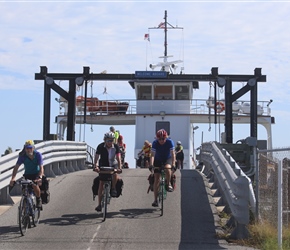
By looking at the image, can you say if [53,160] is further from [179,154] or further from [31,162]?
[179,154]

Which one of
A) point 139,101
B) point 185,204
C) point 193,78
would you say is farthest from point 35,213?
point 139,101

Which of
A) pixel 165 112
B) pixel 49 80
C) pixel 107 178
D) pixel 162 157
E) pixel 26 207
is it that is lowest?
pixel 26 207

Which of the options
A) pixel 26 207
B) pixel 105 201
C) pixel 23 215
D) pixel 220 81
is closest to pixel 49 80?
pixel 220 81

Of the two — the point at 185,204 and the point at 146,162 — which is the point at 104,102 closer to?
the point at 146,162

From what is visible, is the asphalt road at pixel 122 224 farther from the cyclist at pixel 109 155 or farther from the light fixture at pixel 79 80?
the light fixture at pixel 79 80

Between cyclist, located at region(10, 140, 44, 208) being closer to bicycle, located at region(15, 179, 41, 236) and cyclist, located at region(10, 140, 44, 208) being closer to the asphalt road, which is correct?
bicycle, located at region(15, 179, 41, 236)

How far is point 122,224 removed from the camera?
12.4 metres

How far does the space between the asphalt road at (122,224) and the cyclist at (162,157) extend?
24.3 inches

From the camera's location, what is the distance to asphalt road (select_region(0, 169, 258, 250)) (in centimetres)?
1084

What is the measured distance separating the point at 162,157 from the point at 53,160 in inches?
240

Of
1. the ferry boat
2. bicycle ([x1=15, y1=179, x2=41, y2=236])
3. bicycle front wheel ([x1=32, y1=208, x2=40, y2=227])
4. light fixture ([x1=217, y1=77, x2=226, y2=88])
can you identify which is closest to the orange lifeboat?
the ferry boat

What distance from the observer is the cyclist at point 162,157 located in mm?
13992

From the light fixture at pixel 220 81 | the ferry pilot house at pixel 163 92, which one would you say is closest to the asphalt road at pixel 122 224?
the light fixture at pixel 220 81

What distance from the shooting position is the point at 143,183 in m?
18.3
